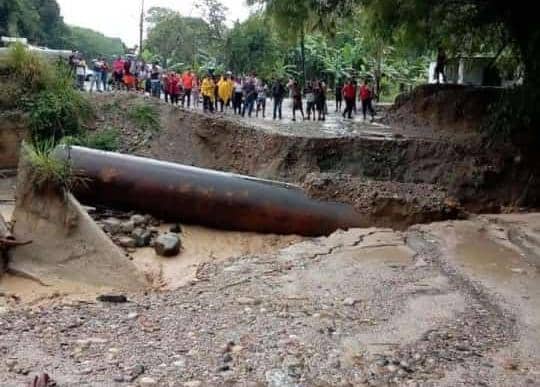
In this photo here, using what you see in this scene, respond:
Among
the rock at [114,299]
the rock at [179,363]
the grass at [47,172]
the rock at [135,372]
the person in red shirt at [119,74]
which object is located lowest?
the rock at [114,299]

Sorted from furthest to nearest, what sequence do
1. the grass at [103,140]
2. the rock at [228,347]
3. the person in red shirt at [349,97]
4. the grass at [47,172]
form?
the person in red shirt at [349,97] < the grass at [103,140] < the grass at [47,172] < the rock at [228,347]

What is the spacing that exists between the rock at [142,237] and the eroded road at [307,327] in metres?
2.84

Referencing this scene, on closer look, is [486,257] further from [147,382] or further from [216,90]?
[216,90]

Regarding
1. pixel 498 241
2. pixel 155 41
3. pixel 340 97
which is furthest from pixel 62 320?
pixel 155 41

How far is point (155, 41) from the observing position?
3634 cm

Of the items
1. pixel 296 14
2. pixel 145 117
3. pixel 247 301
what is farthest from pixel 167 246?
pixel 145 117

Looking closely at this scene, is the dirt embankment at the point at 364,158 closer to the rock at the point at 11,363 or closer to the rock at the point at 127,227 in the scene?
the rock at the point at 127,227

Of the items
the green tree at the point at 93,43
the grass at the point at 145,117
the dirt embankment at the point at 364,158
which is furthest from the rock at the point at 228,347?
the green tree at the point at 93,43

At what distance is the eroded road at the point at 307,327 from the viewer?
4.72 m

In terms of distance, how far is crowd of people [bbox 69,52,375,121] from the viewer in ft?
63.2

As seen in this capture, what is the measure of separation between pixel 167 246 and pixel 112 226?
4.63 ft

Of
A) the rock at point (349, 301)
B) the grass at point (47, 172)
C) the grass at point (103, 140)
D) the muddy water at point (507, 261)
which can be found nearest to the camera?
the muddy water at point (507, 261)

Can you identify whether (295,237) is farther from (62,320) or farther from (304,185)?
(62,320)

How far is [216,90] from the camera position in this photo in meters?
19.2
